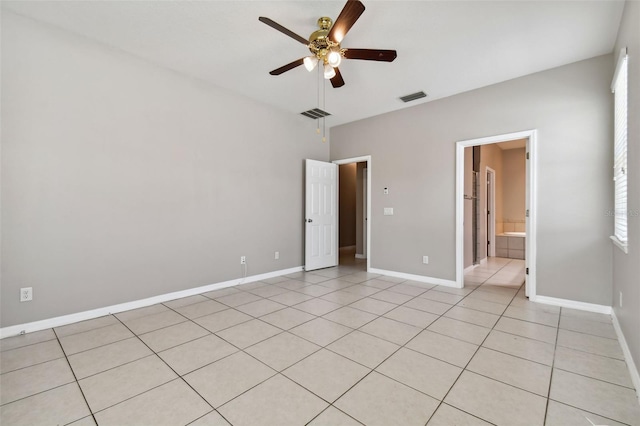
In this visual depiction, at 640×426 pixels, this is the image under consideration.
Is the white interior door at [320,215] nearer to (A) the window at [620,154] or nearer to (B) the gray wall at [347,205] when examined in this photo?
(B) the gray wall at [347,205]

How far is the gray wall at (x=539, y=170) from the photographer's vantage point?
314 cm

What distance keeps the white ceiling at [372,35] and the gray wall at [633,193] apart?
0.44 m

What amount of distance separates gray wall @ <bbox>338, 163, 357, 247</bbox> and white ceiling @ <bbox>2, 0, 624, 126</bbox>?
14.3 feet

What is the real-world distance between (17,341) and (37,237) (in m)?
0.92

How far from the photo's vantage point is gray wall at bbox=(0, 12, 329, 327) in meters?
2.56

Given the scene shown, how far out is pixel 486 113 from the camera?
3.89 meters

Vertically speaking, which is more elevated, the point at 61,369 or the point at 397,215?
the point at 397,215

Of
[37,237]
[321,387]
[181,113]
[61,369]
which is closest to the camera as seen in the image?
[321,387]

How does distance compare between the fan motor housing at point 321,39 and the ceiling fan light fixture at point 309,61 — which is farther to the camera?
the ceiling fan light fixture at point 309,61

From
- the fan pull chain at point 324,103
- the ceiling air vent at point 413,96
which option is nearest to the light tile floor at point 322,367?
the fan pull chain at point 324,103

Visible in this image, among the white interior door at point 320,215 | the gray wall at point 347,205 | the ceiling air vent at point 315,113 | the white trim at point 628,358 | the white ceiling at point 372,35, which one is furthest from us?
the gray wall at point 347,205

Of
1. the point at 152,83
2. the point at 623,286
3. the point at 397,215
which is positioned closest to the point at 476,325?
the point at 623,286

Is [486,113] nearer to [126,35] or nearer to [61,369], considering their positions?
[126,35]

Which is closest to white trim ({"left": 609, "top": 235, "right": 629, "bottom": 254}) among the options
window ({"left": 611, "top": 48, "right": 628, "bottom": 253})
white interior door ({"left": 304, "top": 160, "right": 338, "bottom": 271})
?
window ({"left": 611, "top": 48, "right": 628, "bottom": 253})
